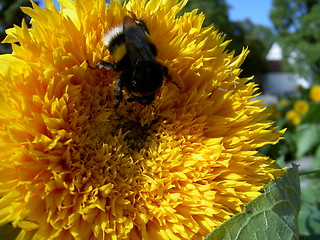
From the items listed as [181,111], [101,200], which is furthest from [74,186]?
[181,111]

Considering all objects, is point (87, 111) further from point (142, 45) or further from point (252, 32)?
point (252, 32)

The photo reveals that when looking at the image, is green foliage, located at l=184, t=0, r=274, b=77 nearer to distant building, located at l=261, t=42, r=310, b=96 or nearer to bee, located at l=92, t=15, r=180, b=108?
distant building, located at l=261, t=42, r=310, b=96

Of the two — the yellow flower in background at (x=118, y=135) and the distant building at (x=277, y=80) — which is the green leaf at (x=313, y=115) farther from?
the distant building at (x=277, y=80)

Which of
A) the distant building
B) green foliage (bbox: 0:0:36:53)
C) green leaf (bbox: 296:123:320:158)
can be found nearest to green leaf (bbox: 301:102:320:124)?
green leaf (bbox: 296:123:320:158)

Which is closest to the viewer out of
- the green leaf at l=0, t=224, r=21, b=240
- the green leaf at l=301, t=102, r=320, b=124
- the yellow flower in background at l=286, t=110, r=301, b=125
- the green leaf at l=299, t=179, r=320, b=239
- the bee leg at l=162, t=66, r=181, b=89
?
the green leaf at l=0, t=224, r=21, b=240

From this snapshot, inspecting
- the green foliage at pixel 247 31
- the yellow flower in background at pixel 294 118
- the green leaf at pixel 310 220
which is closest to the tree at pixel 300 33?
the green foliage at pixel 247 31

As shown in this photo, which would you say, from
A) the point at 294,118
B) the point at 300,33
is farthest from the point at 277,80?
the point at 294,118
